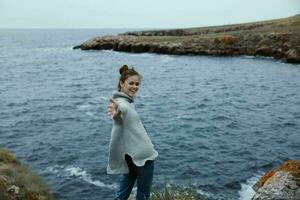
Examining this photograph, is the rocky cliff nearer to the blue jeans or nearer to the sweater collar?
the blue jeans

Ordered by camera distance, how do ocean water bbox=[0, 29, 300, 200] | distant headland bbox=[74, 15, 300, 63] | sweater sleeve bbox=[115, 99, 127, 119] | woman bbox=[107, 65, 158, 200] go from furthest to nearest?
1. distant headland bbox=[74, 15, 300, 63]
2. ocean water bbox=[0, 29, 300, 200]
3. woman bbox=[107, 65, 158, 200]
4. sweater sleeve bbox=[115, 99, 127, 119]

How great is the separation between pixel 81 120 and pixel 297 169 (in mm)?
21575

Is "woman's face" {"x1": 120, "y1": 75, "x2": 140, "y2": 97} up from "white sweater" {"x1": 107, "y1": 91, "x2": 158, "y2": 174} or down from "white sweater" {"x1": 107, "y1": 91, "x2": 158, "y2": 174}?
up

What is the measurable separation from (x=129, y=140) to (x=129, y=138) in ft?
0.11

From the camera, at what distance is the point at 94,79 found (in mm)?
54250

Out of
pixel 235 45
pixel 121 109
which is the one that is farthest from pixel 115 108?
pixel 235 45

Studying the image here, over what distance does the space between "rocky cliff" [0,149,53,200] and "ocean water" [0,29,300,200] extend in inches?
108

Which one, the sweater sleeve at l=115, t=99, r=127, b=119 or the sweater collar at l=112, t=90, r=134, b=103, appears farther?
the sweater collar at l=112, t=90, r=134, b=103

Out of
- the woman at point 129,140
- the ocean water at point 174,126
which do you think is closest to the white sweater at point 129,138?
the woman at point 129,140

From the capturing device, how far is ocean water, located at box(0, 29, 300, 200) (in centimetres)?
1875

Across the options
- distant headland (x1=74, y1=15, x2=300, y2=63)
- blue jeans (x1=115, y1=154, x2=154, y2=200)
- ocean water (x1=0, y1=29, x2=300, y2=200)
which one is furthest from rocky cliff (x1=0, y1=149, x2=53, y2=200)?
distant headland (x1=74, y1=15, x2=300, y2=63)

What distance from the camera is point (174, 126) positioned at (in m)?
28.2

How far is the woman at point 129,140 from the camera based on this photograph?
620cm

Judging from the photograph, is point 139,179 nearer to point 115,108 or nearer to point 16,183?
point 115,108
